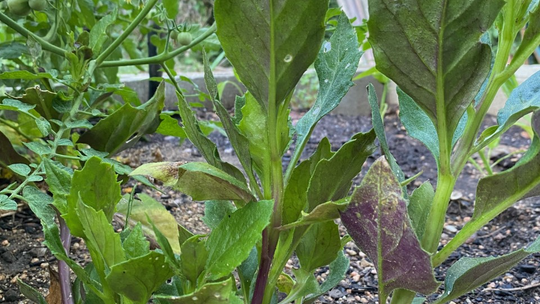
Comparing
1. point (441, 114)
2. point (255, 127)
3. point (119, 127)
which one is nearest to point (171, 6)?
point (119, 127)

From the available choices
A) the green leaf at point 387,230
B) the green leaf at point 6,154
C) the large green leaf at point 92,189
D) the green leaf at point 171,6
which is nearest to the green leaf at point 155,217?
the green leaf at point 6,154

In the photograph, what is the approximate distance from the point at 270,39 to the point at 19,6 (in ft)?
1.94

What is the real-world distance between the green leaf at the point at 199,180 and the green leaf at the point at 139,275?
86 millimetres

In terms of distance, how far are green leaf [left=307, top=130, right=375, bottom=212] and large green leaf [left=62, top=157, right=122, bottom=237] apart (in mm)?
210

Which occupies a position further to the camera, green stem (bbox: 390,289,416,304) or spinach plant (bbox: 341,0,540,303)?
green stem (bbox: 390,289,416,304)

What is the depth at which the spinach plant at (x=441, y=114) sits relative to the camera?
0.51 meters

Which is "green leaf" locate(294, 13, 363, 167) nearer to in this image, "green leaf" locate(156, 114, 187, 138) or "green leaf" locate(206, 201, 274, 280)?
"green leaf" locate(206, 201, 274, 280)

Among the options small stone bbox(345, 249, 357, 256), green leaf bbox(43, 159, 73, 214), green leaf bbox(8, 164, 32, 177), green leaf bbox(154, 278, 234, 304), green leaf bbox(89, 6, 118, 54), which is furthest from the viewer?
small stone bbox(345, 249, 357, 256)

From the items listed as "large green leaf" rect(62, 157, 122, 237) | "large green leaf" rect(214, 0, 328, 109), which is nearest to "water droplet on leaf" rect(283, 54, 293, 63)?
"large green leaf" rect(214, 0, 328, 109)

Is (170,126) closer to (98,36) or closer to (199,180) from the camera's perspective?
(98,36)

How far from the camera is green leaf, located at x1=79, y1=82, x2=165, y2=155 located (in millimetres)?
855

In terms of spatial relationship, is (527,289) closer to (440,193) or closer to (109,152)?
(440,193)

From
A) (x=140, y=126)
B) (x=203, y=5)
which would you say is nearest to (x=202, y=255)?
(x=140, y=126)

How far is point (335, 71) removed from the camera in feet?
2.21
